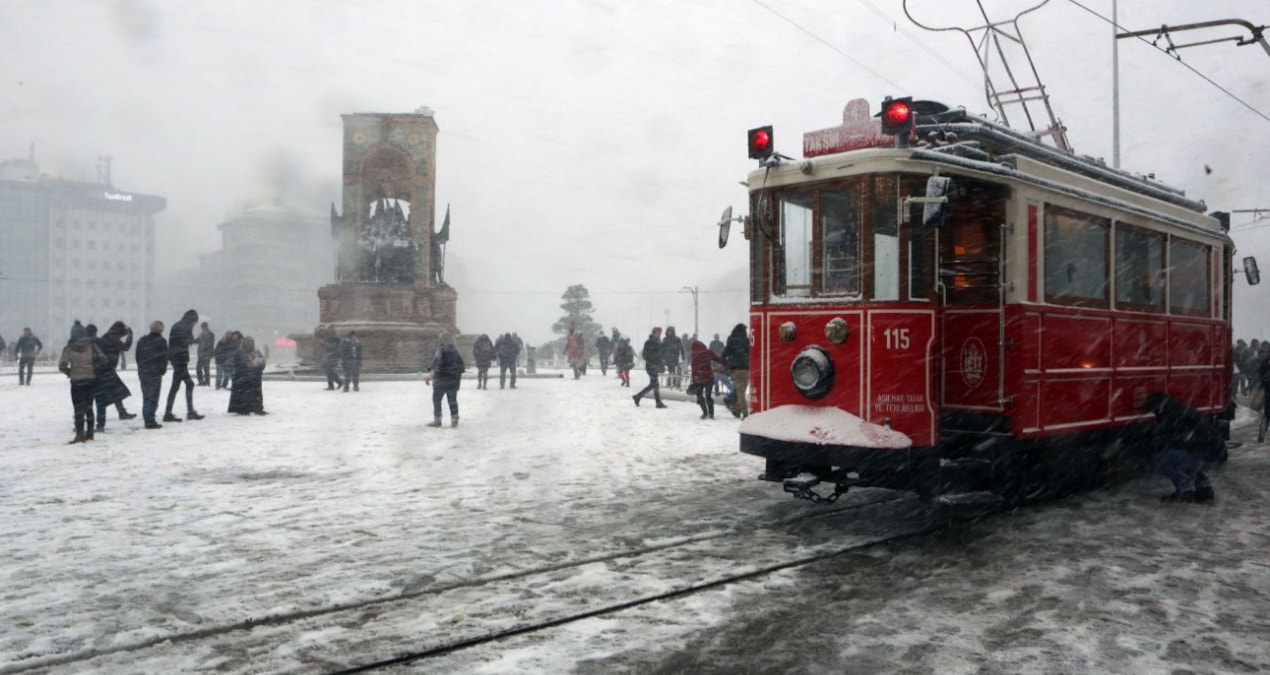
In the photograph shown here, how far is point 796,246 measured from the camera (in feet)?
26.2

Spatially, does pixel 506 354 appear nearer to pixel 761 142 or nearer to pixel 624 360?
pixel 624 360

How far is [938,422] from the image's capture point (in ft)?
24.4

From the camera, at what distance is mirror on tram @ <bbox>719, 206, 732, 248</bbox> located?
845 cm

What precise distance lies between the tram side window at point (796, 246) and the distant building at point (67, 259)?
134 metres

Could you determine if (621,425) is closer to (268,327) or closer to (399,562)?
(399,562)

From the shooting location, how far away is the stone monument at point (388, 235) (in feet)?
121

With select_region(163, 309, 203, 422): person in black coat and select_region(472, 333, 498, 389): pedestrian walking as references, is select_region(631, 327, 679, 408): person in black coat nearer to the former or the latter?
select_region(472, 333, 498, 389): pedestrian walking

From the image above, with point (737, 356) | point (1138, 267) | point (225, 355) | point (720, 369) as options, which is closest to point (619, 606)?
point (1138, 267)

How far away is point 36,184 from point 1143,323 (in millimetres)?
156569

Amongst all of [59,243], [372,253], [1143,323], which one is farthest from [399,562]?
[59,243]

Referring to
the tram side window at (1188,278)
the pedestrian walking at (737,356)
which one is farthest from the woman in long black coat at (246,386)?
the tram side window at (1188,278)

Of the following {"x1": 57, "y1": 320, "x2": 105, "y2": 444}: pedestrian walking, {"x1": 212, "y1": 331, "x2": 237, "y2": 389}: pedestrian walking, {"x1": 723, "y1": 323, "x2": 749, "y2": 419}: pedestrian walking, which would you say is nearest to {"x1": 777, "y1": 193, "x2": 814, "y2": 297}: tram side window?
{"x1": 723, "y1": 323, "x2": 749, "y2": 419}: pedestrian walking

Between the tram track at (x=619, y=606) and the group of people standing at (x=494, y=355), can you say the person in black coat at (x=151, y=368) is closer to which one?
the tram track at (x=619, y=606)

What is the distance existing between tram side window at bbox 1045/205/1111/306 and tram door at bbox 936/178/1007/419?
58 cm
